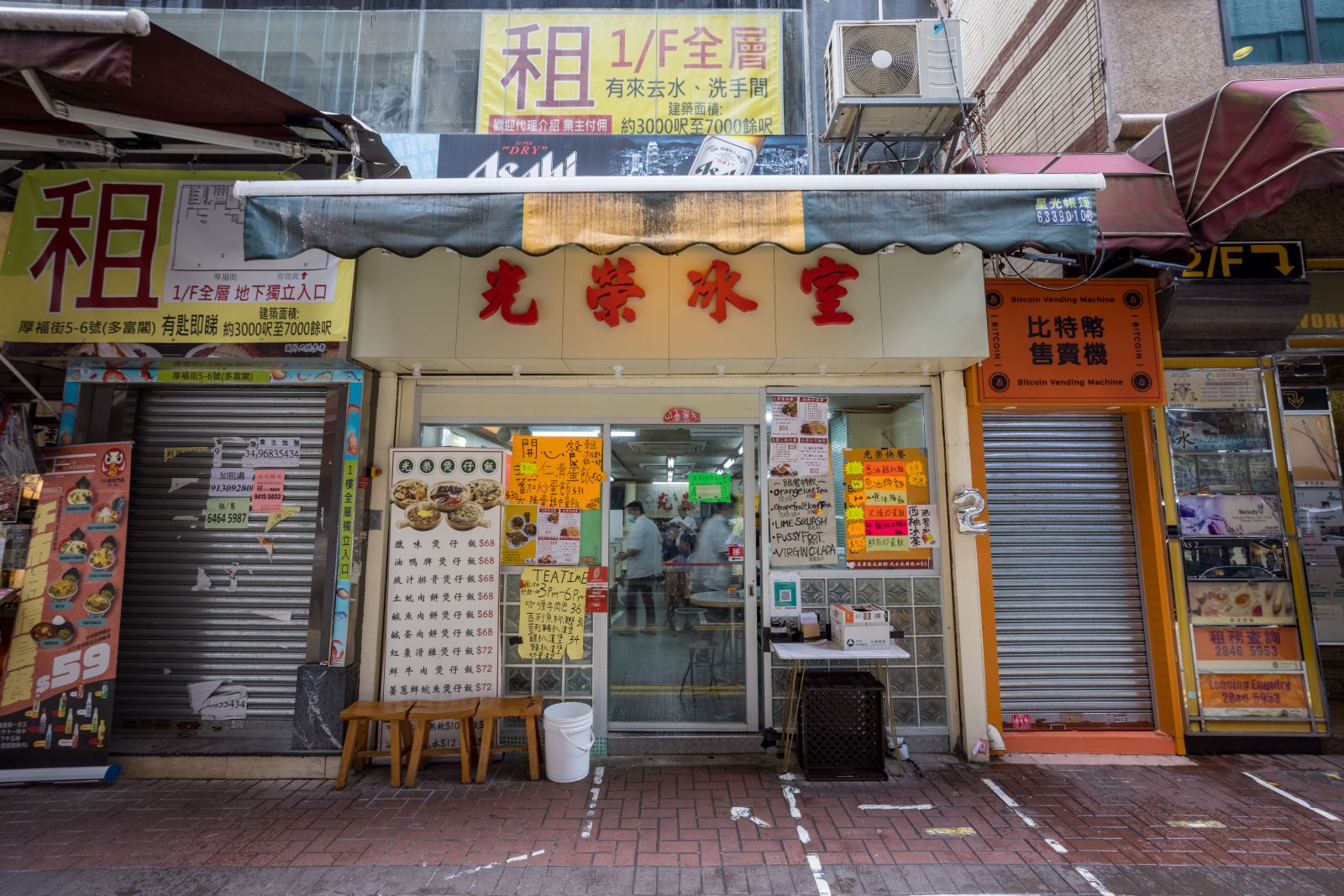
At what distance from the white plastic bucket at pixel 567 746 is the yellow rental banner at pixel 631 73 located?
5.30m

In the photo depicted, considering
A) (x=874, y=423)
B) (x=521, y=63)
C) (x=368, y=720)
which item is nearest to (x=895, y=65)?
(x=874, y=423)

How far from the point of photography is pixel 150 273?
4.93 metres

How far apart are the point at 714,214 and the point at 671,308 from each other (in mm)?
1354

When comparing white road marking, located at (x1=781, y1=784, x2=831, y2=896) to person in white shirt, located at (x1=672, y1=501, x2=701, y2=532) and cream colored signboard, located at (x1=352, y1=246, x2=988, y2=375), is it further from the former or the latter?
cream colored signboard, located at (x1=352, y1=246, x2=988, y2=375)

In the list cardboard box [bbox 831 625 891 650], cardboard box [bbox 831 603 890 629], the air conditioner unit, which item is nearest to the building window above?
the air conditioner unit

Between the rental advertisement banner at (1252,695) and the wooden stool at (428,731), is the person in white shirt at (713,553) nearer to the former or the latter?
the wooden stool at (428,731)

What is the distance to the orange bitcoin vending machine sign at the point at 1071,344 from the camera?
5238mm

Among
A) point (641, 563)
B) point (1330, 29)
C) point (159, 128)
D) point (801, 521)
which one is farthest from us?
point (1330, 29)

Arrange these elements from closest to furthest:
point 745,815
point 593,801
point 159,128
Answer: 1. point 745,815
2. point 593,801
3. point 159,128

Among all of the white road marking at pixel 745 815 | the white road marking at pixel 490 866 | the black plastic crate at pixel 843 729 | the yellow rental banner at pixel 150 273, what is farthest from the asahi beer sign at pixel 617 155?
the white road marking at pixel 490 866

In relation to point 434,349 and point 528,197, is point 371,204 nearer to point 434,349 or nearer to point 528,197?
point 528,197

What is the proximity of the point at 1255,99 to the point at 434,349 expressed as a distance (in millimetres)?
6131

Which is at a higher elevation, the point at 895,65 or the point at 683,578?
the point at 895,65

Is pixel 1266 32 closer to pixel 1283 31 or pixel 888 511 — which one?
pixel 1283 31
